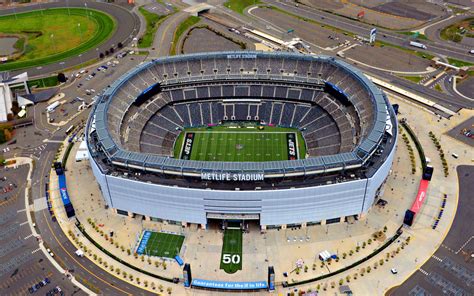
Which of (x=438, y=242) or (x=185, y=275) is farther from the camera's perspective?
(x=438, y=242)

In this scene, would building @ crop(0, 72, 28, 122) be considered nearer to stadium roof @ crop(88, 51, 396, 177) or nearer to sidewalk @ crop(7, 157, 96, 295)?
sidewalk @ crop(7, 157, 96, 295)

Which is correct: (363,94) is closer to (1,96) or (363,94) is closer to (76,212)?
(76,212)

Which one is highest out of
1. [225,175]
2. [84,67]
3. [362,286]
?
[84,67]

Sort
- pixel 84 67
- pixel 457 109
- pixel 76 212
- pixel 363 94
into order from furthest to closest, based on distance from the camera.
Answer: pixel 84 67
pixel 457 109
pixel 363 94
pixel 76 212

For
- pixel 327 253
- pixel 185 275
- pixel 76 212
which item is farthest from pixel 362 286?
pixel 76 212

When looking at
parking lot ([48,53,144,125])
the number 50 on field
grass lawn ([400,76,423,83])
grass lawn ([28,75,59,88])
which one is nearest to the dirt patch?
grass lawn ([400,76,423,83])
